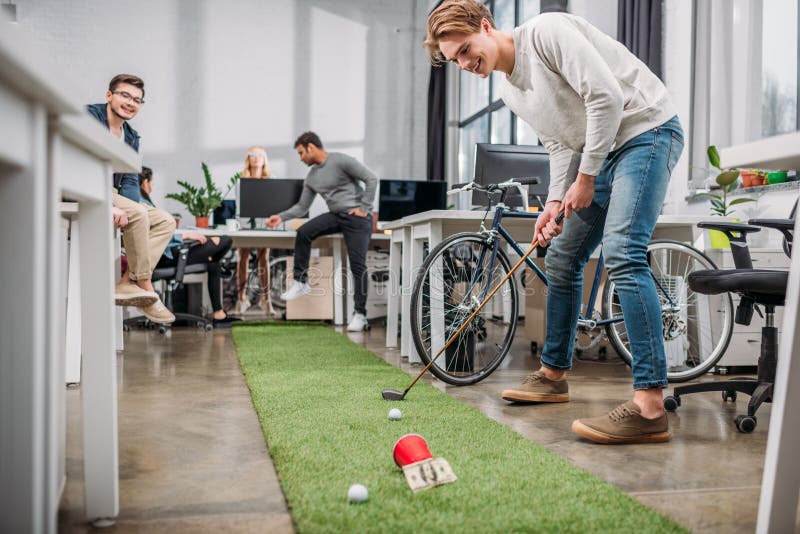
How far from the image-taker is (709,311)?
3102 millimetres

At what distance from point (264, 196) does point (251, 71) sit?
3313 mm

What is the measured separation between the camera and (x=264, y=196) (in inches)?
212

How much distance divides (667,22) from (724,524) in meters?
3.84

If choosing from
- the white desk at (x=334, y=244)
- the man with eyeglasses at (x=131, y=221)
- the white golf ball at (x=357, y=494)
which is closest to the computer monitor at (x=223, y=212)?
the white desk at (x=334, y=244)

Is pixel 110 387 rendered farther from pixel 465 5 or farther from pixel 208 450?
pixel 465 5

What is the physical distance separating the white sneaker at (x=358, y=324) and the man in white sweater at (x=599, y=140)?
8.78ft

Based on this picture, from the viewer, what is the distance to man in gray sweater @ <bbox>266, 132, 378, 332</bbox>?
487 cm

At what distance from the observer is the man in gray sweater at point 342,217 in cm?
487

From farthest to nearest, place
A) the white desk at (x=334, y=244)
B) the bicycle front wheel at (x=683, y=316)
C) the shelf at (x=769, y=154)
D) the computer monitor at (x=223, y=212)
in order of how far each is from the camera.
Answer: the computer monitor at (x=223, y=212) → the white desk at (x=334, y=244) → the bicycle front wheel at (x=683, y=316) → the shelf at (x=769, y=154)

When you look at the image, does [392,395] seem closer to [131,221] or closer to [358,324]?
[131,221]

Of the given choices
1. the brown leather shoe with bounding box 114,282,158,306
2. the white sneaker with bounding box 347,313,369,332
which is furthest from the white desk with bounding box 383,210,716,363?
the brown leather shoe with bounding box 114,282,158,306

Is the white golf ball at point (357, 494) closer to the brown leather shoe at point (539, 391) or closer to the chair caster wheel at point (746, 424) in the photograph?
the brown leather shoe at point (539, 391)

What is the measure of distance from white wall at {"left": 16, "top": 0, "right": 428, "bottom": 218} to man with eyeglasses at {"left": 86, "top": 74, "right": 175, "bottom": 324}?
14.8 ft

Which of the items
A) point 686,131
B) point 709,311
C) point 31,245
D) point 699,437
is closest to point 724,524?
point 699,437
